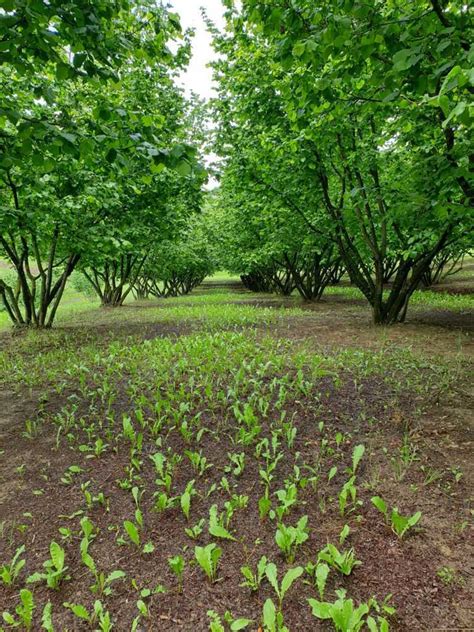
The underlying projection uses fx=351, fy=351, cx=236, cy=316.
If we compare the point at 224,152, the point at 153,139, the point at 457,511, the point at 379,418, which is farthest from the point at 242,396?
the point at 224,152

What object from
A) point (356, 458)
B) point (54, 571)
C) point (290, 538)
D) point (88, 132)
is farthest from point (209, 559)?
point (88, 132)

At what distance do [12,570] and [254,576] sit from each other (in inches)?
64.9

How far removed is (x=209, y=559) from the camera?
7.47 feet

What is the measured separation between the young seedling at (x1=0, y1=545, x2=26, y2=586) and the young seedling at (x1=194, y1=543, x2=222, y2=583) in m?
1.18

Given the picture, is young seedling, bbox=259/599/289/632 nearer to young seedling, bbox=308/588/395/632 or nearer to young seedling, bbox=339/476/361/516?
young seedling, bbox=308/588/395/632

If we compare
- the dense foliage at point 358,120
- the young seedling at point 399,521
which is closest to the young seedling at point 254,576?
the young seedling at point 399,521

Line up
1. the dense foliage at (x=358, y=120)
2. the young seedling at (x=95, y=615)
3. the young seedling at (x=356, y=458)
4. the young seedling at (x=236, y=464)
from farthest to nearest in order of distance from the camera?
the dense foliage at (x=358, y=120)
the young seedling at (x=236, y=464)
the young seedling at (x=356, y=458)
the young seedling at (x=95, y=615)

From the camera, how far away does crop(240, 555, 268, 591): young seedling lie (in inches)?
85.6

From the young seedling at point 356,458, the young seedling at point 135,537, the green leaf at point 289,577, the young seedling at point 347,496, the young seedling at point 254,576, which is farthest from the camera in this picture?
Result: the young seedling at point 356,458

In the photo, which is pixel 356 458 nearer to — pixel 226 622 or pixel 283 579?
pixel 283 579

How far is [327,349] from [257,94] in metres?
6.18

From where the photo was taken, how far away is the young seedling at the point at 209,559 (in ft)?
7.38

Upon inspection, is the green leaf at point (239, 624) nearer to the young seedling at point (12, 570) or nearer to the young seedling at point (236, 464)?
the young seedling at point (236, 464)

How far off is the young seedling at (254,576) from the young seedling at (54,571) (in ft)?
3.91
